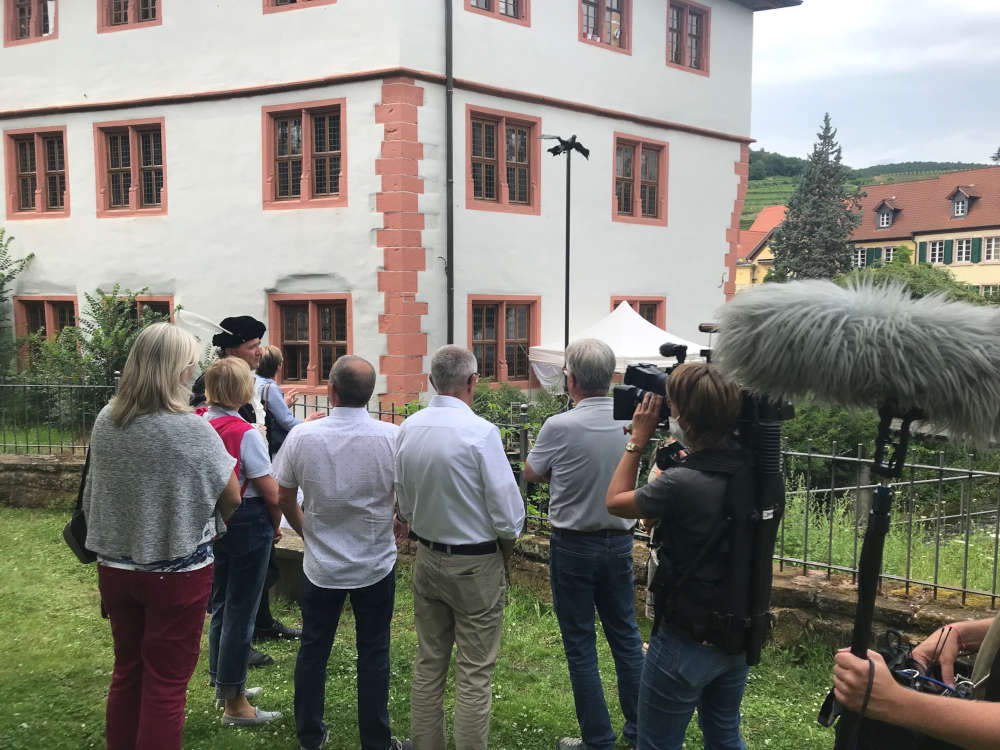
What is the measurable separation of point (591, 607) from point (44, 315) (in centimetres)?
1619

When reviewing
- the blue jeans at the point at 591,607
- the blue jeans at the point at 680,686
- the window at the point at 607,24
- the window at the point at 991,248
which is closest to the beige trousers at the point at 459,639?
the blue jeans at the point at 591,607

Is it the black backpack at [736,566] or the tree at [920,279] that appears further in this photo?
the black backpack at [736,566]

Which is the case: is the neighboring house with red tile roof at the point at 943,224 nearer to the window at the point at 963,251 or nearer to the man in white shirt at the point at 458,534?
the window at the point at 963,251

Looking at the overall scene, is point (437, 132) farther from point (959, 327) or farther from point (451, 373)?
point (959, 327)

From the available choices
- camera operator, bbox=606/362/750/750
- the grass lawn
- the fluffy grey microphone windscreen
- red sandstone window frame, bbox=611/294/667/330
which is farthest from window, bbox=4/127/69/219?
the fluffy grey microphone windscreen

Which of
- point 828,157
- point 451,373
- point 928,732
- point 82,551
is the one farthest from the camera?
point 828,157

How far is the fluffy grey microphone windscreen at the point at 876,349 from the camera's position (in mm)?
1966

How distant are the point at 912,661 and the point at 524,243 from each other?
13.8m

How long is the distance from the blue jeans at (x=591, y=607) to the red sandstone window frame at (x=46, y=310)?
49.3 ft

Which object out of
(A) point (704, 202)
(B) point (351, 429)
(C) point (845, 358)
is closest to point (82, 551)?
(B) point (351, 429)

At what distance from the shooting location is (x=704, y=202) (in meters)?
19.1

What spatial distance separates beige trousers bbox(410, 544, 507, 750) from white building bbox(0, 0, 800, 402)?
414 inches

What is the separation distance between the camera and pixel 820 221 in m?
48.0

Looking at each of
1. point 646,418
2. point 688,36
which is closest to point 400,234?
point 688,36
